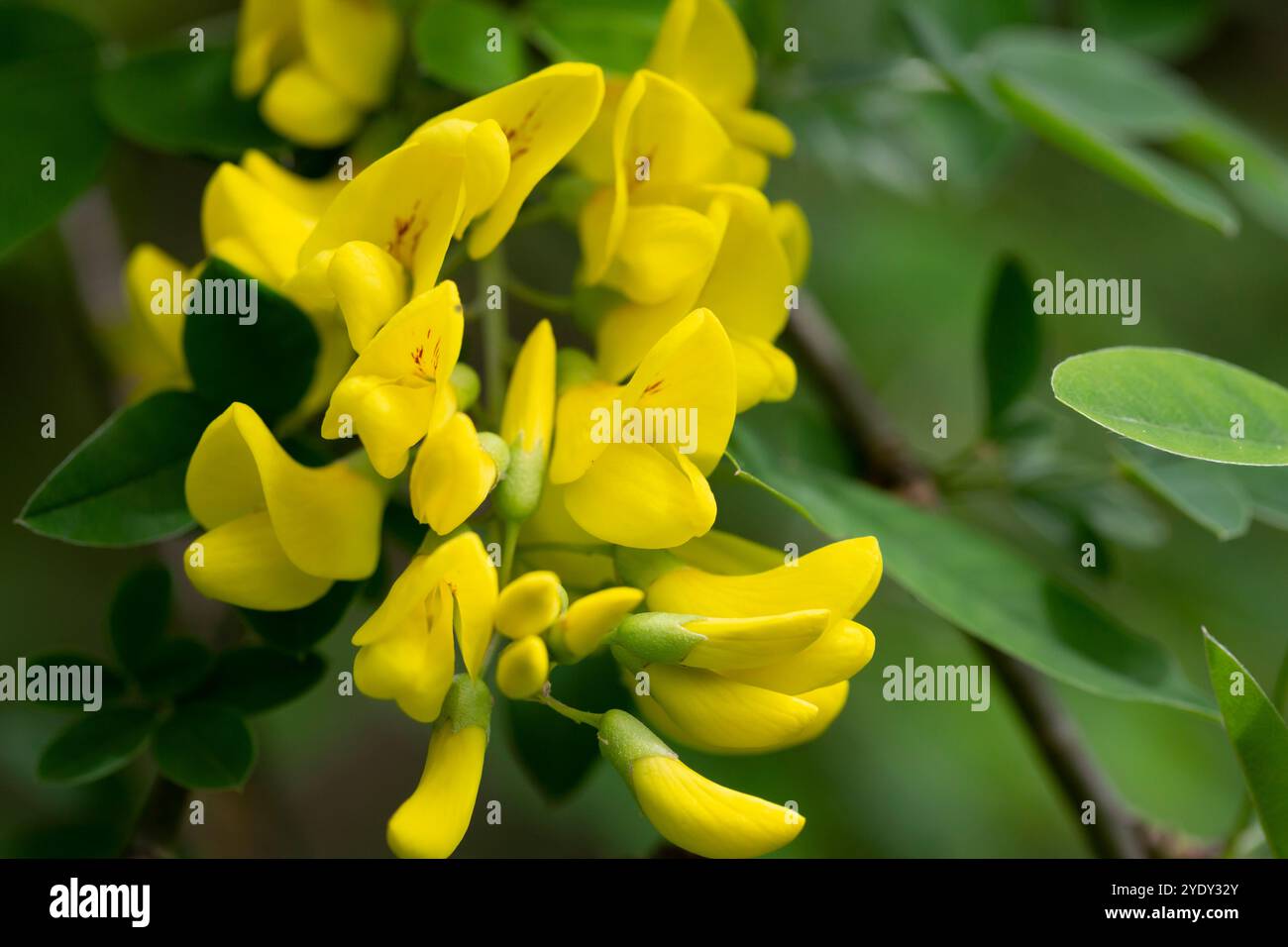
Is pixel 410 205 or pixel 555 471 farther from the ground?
pixel 410 205

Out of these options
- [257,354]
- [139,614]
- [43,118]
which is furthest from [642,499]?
[43,118]

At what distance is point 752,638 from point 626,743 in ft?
0.27

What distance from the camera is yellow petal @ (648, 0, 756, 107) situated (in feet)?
2.32

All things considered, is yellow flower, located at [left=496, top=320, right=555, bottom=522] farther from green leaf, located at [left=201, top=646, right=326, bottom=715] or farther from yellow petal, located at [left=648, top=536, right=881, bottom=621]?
green leaf, located at [left=201, top=646, right=326, bottom=715]

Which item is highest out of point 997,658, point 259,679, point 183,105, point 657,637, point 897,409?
point 183,105

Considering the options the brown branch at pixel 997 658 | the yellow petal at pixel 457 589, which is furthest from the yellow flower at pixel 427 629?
the brown branch at pixel 997 658

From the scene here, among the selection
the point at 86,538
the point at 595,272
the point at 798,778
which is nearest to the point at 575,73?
the point at 595,272

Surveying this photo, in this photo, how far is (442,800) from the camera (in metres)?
0.55

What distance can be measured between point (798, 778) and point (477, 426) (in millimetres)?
1042

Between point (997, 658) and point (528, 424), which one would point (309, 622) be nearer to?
point (528, 424)

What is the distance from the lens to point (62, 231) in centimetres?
132

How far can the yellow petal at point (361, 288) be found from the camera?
0.57 meters

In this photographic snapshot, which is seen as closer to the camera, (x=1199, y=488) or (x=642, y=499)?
(x=642, y=499)

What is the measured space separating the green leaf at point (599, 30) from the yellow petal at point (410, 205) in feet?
0.79
